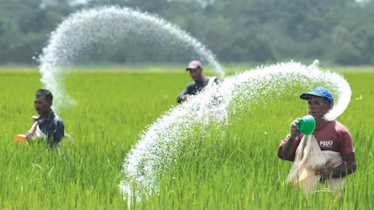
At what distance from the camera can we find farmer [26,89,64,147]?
611cm

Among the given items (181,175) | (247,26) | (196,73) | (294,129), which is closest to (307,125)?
(294,129)

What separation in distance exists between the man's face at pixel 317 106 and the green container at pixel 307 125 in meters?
0.17

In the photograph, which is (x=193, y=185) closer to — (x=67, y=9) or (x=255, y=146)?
(x=255, y=146)

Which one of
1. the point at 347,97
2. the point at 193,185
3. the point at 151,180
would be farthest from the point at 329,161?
the point at 151,180

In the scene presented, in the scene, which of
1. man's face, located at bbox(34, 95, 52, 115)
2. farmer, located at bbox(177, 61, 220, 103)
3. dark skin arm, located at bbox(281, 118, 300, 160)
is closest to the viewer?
dark skin arm, located at bbox(281, 118, 300, 160)

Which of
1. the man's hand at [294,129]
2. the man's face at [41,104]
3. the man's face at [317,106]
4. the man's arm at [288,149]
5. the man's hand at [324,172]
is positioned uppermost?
the man's face at [41,104]

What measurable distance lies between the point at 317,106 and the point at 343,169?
1.17 ft

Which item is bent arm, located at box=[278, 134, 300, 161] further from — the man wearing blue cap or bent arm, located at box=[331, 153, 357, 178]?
bent arm, located at box=[331, 153, 357, 178]

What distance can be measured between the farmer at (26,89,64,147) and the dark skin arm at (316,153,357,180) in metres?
2.50

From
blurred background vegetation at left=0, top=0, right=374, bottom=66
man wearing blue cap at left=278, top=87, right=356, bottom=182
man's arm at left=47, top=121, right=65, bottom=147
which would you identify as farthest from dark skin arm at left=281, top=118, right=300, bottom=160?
blurred background vegetation at left=0, top=0, right=374, bottom=66

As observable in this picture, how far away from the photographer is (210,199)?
4.23m

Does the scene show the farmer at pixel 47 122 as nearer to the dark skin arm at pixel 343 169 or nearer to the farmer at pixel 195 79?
the farmer at pixel 195 79

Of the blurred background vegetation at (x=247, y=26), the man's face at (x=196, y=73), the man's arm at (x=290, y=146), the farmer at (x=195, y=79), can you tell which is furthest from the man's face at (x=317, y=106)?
the blurred background vegetation at (x=247, y=26)

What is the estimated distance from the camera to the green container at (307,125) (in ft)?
13.3
